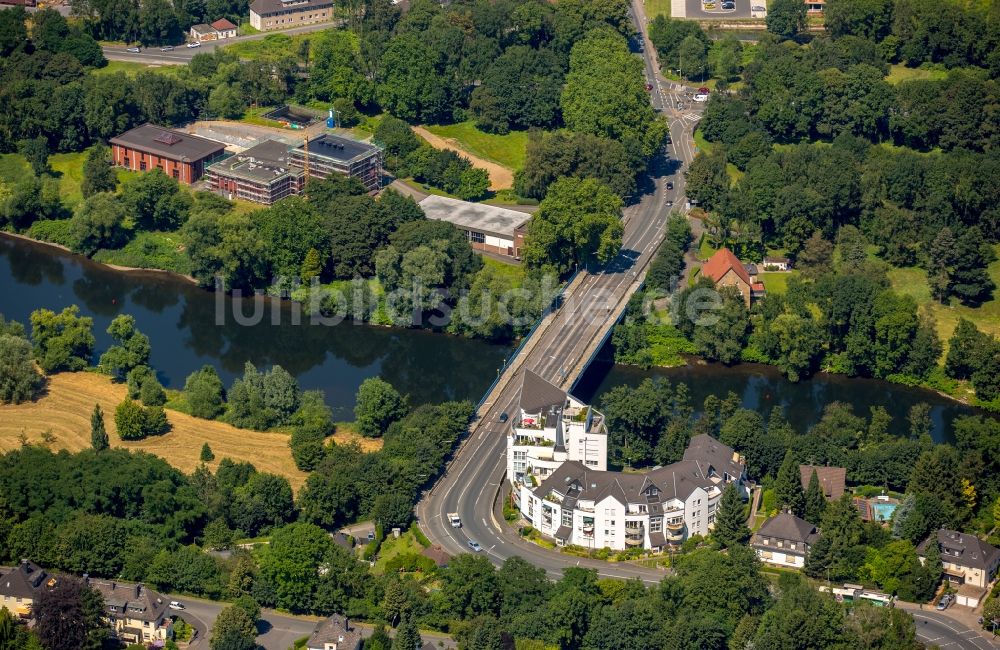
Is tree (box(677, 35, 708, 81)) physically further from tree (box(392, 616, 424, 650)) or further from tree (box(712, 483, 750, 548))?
tree (box(392, 616, 424, 650))

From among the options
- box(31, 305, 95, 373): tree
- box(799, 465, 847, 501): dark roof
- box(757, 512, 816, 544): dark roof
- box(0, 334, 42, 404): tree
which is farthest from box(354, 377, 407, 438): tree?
box(757, 512, 816, 544): dark roof

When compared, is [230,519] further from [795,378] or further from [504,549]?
[795,378]

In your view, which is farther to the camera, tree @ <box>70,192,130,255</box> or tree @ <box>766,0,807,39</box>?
tree @ <box>766,0,807,39</box>

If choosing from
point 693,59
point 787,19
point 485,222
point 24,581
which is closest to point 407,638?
point 24,581

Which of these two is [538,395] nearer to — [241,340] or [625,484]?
[625,484]

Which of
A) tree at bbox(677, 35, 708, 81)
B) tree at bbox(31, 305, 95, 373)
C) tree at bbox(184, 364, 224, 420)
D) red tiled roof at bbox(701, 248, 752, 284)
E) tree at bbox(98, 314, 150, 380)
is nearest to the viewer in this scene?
tree at bbox(184, 364, 224, 420)

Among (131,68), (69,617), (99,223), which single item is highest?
(131,68)
